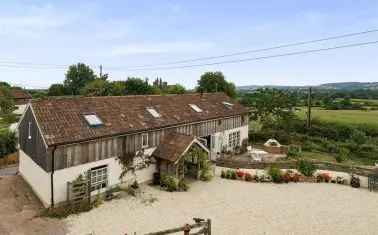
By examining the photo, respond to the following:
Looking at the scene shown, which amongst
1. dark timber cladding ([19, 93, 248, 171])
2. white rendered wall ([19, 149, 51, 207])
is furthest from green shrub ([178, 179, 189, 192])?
white rendered wall ([19, 149, 51, 207])

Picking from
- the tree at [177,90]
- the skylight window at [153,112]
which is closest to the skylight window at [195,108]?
the skylight window at [153,112]

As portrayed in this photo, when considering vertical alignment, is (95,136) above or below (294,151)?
above

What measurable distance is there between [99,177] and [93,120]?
3.68 metres

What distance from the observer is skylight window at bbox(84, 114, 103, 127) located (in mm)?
18172

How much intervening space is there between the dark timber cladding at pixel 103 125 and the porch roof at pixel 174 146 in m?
0.58

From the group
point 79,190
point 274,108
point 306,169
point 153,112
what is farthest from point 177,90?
point 79,190

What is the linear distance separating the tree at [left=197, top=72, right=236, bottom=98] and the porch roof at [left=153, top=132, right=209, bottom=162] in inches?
1286

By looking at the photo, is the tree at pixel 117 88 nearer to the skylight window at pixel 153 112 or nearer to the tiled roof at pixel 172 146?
the skylight window at pixel 153 112

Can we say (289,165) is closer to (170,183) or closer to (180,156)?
(180,156)

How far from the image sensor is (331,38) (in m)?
18.4

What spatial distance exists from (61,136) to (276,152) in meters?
22.2

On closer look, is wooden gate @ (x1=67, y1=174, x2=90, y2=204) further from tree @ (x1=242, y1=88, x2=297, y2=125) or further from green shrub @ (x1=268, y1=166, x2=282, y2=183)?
tree @ (x1=242, y1=88, x2=297, y2=125)

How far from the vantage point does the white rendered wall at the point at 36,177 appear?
16.2 meters

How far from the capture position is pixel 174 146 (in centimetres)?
2069
